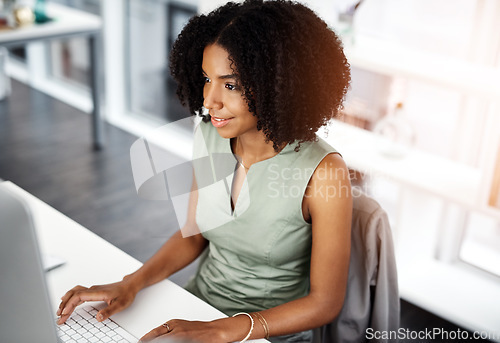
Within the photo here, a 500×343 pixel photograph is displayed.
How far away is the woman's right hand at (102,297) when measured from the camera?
3.82 ft

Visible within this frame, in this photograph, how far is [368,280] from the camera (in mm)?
1354

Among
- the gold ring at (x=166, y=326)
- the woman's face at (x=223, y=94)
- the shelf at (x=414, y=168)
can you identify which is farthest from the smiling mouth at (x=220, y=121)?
the shelf at (x=414, y=168)

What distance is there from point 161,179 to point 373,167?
1333mm

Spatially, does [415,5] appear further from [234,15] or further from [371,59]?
[234,15]

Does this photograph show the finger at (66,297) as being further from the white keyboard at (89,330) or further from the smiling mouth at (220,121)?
the smiling mouth at (220,121)

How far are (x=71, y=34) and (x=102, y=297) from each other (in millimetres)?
2255

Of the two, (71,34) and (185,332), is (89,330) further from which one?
(71,34)

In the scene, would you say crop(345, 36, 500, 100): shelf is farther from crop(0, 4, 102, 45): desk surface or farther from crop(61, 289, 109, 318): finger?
crop(0, 4, 102, 45): desk surface

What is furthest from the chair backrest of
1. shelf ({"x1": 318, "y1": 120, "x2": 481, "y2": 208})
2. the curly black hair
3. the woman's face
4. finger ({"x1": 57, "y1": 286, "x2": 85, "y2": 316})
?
shelf ({"x1": 318, "y1": 120, "x2": 481, "y2": 208})

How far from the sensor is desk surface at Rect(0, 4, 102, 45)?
115 inches

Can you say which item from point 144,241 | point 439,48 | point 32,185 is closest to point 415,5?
point 439,48

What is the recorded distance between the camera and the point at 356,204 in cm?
133

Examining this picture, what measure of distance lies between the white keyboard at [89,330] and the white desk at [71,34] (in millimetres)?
2111

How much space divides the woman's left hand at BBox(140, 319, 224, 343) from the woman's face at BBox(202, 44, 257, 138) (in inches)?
17.2
